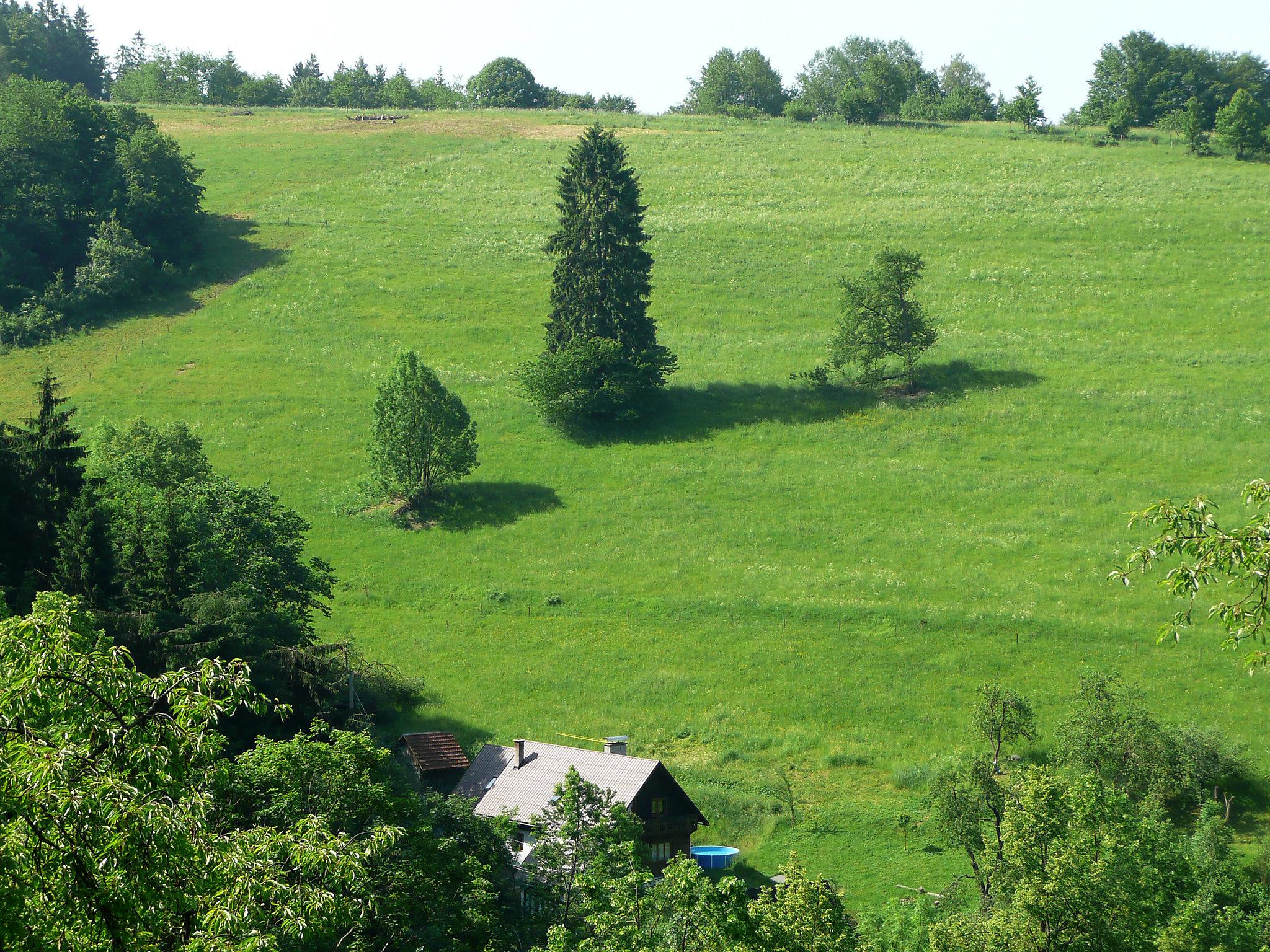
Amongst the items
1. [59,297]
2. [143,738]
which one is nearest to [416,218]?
[59,297]

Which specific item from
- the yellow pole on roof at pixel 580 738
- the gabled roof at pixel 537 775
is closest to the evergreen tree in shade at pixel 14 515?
the gabled roof at pixel 537 775

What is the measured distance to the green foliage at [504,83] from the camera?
178 m

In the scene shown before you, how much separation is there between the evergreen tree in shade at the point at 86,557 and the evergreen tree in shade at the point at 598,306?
31770 mm

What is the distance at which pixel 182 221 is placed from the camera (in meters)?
94.8

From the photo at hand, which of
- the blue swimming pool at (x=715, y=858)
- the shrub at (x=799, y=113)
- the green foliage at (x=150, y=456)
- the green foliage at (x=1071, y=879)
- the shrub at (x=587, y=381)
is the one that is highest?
the shrub at (x=799, y=113)

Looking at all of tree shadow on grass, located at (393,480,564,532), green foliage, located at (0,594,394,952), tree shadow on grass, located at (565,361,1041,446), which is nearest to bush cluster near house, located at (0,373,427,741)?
tree shadow on grass, located at (393,480,564,532)

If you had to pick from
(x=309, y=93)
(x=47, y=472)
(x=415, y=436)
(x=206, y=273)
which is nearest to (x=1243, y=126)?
(x=415, y=436)

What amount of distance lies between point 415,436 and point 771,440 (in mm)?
20083

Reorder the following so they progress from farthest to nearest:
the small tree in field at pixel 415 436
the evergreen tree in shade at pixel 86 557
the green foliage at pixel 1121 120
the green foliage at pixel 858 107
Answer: the green foliage at pixel 858 107 → the green foliage at pixel 1121 120 → the small tree in field at pixel 415 436 → the evergreen tree in shade at pixel 86 557

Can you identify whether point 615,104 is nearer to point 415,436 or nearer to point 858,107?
point 858,107

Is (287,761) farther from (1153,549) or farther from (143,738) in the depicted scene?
(1153,549)

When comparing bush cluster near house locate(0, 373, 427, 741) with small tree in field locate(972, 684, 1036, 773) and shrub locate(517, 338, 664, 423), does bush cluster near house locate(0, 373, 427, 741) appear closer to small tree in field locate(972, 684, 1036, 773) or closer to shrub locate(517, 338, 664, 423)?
small tree in field locate(972, 684, 1036, 773)

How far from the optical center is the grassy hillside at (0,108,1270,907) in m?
45.2

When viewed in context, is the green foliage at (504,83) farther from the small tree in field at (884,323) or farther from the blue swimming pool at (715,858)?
the blue swimming pool at (715,858)
